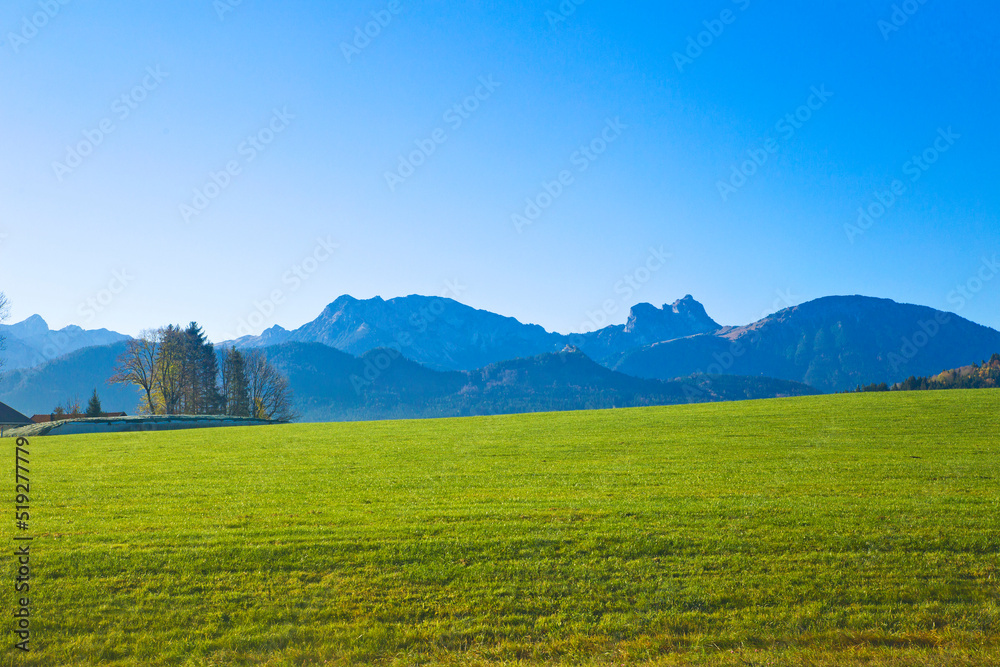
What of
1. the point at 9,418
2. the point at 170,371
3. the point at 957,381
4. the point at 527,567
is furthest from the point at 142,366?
the point at 957,381

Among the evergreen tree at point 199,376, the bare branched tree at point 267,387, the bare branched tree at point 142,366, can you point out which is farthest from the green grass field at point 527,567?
the bare branched tree at point 267,387

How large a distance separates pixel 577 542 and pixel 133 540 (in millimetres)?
10838

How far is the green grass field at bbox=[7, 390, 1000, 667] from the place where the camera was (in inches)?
364

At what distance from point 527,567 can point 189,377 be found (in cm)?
10959

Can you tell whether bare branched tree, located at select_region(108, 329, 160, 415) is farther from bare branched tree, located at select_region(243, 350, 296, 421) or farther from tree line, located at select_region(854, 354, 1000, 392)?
tree line, located at select_region(854, 354, 1000, 392)

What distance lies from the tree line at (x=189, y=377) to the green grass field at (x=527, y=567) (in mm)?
85167

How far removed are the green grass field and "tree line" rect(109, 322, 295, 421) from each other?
279 feet

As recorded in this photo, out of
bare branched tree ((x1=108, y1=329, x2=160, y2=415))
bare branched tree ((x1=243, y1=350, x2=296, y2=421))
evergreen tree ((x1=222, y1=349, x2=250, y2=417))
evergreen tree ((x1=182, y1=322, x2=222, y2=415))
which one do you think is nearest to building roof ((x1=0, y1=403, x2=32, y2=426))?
bare branched tree ((x1=108, y1=329, x2=160, y2=415))

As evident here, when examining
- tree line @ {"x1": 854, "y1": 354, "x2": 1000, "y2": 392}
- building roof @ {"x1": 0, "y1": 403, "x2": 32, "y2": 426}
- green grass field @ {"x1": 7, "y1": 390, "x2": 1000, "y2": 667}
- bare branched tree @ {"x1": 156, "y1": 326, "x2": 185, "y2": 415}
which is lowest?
tree line @ {"x1": 854, "y1": 354, "x2": 1000, "y2": 392}

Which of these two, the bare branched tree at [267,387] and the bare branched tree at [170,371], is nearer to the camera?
the bare branched tree at [170,371]

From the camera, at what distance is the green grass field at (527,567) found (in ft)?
30.3

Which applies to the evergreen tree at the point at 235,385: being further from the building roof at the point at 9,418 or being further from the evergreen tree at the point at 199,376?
the building roof at the point at 9,418

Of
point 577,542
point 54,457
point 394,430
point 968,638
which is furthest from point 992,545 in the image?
point 54,457

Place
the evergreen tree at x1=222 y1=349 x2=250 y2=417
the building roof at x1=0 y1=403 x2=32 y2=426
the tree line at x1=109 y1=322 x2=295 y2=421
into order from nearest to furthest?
1. the building roof at x1=0 y1=403 x2=32 y2=426
2. the tree line at x1=109 y1=322 x2=295 y2=421
3. the evergreen tree at x1=222 y1=349 x2=250 y2=417
